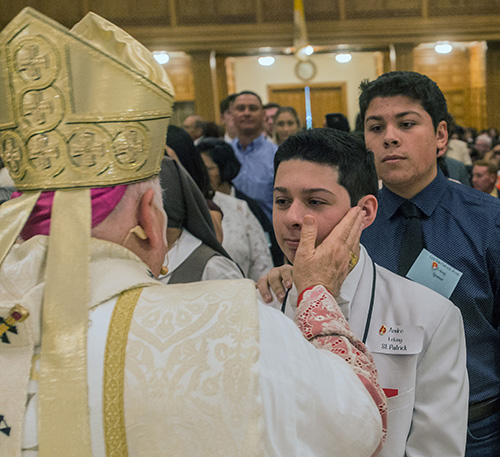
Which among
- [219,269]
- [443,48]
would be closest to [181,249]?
[219,269]

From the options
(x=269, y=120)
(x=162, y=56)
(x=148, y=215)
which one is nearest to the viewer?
(x=148, y=215)

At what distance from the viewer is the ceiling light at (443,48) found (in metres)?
12.0

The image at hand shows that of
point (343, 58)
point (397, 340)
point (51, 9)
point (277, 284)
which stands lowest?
point (397, 340)

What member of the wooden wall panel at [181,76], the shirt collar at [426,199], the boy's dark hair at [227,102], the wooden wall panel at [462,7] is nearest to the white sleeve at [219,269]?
the shirt collar at [426,199]

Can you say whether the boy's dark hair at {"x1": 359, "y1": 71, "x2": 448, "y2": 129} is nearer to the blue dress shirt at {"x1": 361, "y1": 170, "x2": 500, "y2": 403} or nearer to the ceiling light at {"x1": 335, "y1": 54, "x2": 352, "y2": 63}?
the blue dress shirt at {"x1": 361, "y1": 170, "x2": 500, "y2": 403}

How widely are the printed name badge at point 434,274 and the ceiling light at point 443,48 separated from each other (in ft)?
36.5

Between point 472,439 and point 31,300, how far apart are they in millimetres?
1360

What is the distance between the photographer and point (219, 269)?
2.20m

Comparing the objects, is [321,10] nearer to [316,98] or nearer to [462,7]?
[462,7]

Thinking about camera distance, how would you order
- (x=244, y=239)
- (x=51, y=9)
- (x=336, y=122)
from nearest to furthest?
(x=244, y=239) → (x=336, y=122) → (x=51, y=9)

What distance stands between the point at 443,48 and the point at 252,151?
31.0ft

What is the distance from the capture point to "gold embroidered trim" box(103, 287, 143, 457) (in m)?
0.86

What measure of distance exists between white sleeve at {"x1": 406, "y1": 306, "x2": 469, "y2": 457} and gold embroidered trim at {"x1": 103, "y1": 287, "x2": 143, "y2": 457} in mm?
833

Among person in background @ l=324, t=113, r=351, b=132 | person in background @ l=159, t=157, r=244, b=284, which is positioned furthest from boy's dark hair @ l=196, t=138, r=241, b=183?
person in background @ l=159, t=157, r=244, b=284
